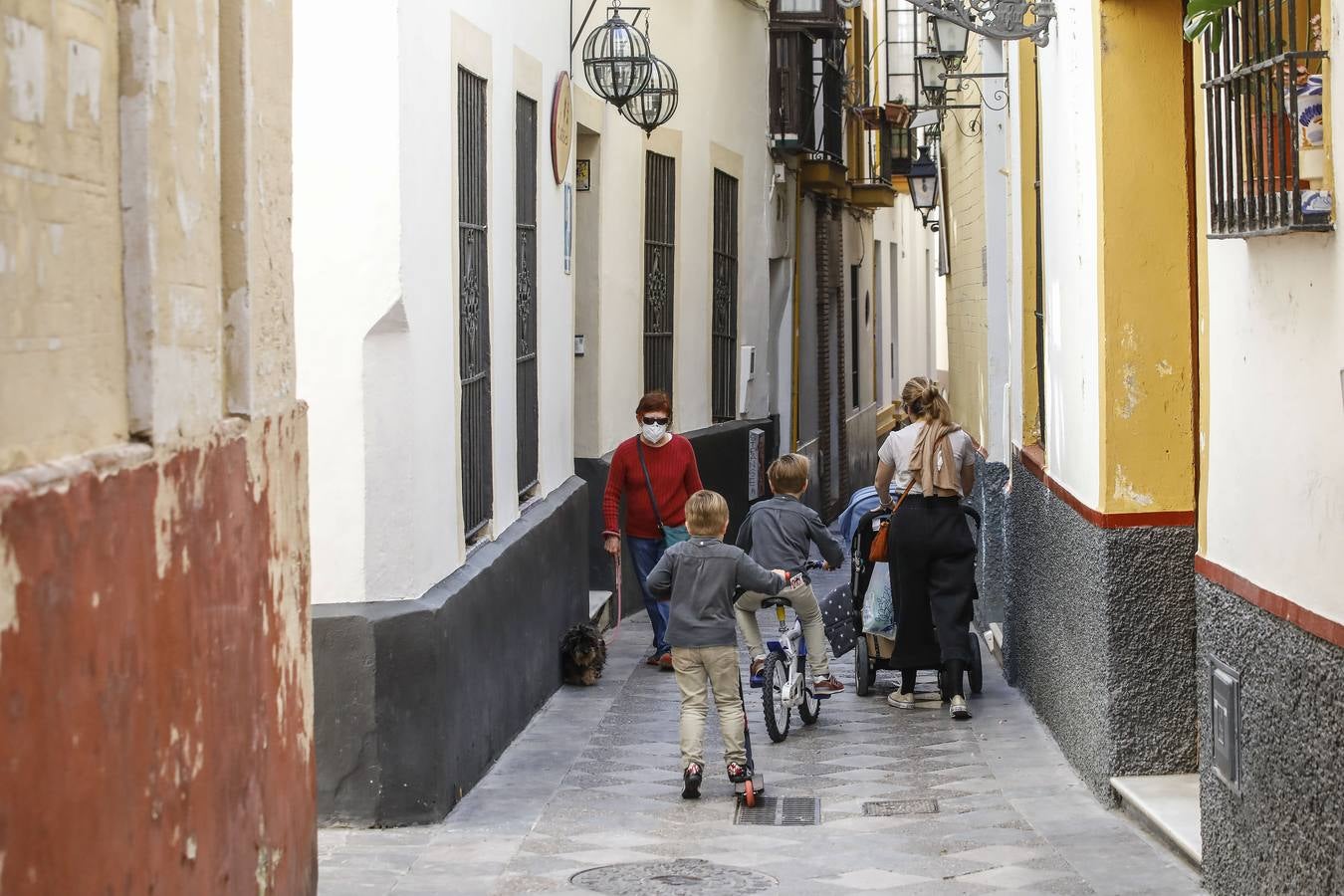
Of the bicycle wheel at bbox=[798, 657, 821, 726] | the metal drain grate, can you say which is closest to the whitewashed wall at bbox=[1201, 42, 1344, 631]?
the metal drain grate

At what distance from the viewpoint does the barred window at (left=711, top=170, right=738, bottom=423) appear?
1709 centimetres

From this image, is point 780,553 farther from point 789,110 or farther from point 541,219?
point 789,110

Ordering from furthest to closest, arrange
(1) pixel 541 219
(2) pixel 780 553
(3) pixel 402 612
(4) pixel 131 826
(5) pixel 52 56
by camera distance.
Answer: (1) pixel 541 219, (2) pixel 780 553, (3) pixel 402 612, (4) pixel 131 826, (5) pixel 52 56

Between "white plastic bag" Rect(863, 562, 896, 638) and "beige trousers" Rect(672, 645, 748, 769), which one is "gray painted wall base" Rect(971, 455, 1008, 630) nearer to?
"white plastic bag" Rect(863, 562, 896, 638)

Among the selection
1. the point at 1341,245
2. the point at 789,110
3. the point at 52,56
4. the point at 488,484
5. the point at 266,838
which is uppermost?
the point at 789,110

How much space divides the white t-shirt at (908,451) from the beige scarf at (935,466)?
4 cm

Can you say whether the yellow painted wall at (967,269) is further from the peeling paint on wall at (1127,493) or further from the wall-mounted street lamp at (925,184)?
the peeling paint on wall at (1127,493)

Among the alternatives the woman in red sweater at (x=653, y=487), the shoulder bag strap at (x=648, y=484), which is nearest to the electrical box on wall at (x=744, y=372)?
the woman in red sweater at (x=653, y=487)

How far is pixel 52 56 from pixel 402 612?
4.17m

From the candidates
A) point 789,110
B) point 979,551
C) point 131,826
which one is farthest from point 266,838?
point 789,110

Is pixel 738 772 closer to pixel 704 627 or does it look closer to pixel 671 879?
pixel 704 627

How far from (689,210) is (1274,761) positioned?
11.1 m

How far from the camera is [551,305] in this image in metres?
11.3

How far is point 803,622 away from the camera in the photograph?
1024 centimetres
